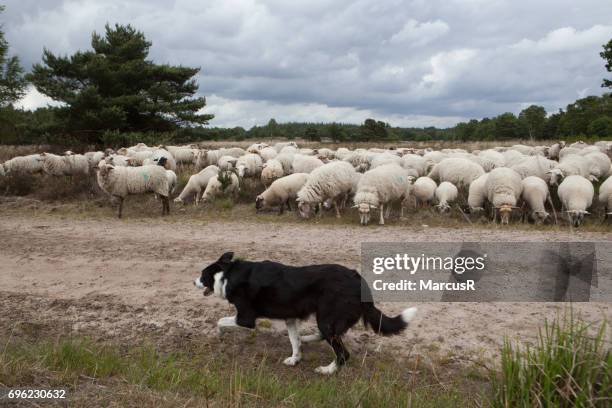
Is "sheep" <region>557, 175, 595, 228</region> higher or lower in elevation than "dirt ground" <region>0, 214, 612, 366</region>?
higher

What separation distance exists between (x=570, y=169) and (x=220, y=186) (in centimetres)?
1089

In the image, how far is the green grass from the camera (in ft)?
9.27

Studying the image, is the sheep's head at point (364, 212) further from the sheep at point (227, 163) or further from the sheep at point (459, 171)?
the sheep at point (227, 163)

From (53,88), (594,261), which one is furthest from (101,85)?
(594,261)

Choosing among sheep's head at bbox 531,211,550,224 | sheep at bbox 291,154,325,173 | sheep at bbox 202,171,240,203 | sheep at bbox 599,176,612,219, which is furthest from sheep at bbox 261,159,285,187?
sheep at bbox 599,176,612,219

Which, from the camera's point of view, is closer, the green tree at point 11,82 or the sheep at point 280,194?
the sheep at point 280,194

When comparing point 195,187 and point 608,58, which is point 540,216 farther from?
point 608,58

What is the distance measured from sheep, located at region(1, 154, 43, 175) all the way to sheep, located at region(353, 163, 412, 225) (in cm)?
1345

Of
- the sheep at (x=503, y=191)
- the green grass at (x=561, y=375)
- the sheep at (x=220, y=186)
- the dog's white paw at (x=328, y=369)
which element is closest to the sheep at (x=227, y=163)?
the sheep at (x=220, y=186)

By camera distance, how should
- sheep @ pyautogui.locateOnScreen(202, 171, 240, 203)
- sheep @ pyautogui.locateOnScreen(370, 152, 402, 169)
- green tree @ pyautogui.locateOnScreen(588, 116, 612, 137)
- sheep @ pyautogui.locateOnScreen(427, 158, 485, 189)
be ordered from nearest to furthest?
sheep @ pyautogui.locateOnScreen(427, 158, 485, 189)
sheep @ pyautogui.locateOnScreen(202, 171, 240, 203)
sheep @ pyautogui.locateOnScreen(370, 152, 402, 169)
green tree @ pyautogui.locateOnScreen(588, 116, 612, 137)

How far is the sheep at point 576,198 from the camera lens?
480 inches

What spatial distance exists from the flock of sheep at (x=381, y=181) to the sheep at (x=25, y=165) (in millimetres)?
35

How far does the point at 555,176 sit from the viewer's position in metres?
14.3

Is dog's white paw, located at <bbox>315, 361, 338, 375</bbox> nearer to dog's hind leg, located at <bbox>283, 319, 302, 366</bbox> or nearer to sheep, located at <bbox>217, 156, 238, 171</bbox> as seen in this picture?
dog's hind leg, located at <bbox>283, 319, 302, 366</bbox>
